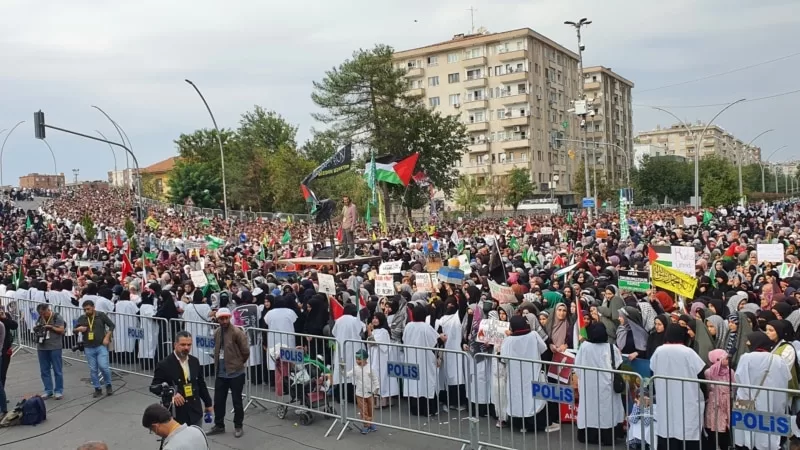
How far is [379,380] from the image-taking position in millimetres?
8477

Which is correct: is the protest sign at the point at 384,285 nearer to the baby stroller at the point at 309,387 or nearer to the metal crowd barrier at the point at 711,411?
the baby stroller at the point at 309,387

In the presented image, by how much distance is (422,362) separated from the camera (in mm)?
8289

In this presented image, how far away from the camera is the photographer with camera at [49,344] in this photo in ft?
32.7

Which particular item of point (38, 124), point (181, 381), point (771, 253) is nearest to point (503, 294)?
point (181, 381)

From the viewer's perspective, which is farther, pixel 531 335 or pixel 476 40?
pixel 476 40

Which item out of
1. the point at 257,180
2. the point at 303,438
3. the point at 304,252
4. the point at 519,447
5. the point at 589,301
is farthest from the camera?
the point at 257,180

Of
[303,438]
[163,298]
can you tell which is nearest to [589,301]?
[303,438]

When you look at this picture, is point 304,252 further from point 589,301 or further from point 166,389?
point 166,389

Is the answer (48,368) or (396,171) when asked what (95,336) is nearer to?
(48,368)

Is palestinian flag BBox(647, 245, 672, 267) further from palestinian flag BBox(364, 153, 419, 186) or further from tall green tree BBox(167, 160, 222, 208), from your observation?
tall green tree BBox(167, 160, 222, 208)

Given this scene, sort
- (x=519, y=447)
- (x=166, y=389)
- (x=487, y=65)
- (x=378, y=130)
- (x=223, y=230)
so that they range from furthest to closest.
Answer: (x=487, y=65)
(x=378, y=130)
(x=223, y=230)
(x=519, y=447)
(x=166, y=389)

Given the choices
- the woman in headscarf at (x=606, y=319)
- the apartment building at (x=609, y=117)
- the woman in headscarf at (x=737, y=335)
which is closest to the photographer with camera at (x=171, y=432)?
the woman in headscarf at (x=606, y=319)

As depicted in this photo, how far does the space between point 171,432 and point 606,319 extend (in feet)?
18.7

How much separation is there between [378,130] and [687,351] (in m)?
40.4
